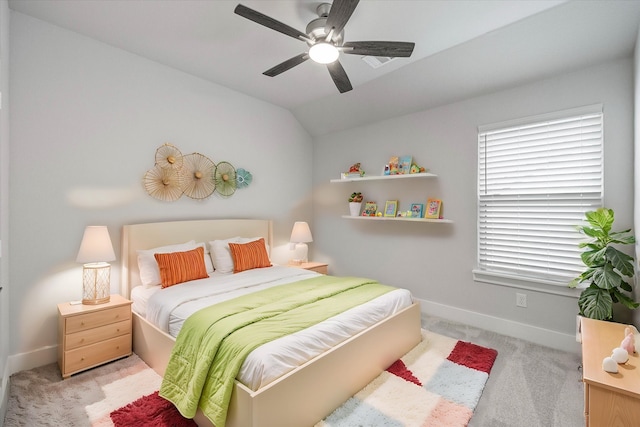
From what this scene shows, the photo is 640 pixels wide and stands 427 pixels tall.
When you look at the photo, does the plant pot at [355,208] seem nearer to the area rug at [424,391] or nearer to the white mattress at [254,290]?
the white mattress at [254,290]

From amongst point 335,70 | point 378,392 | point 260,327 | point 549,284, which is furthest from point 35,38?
point 549,284

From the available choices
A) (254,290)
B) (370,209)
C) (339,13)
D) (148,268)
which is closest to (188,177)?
(148,268)

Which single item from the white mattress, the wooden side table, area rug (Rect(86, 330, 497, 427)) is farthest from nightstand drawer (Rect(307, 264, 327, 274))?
the wooden side table

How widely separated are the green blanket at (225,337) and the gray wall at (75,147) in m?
1.50

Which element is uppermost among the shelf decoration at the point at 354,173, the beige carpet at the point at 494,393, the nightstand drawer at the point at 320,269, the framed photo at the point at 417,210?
the shelf decoration at the point at 354,173

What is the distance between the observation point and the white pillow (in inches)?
130

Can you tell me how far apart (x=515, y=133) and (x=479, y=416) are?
101 inches

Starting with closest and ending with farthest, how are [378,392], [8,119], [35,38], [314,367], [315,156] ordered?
[314,367]
[378,392]
[8,119]
[35,38]
[315,156]

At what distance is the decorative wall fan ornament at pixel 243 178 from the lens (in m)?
3.90

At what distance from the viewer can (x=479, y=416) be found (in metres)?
1.89

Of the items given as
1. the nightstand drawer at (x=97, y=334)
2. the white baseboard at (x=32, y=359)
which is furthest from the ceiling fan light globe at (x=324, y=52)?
the white baseboard at (x=32, y=359)

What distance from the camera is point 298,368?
169 cm

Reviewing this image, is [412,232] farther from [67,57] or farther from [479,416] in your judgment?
[67,57]

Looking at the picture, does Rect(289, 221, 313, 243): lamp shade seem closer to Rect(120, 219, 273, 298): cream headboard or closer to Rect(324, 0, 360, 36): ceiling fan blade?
Rect(120, 219, 273, 298): cream headboard
